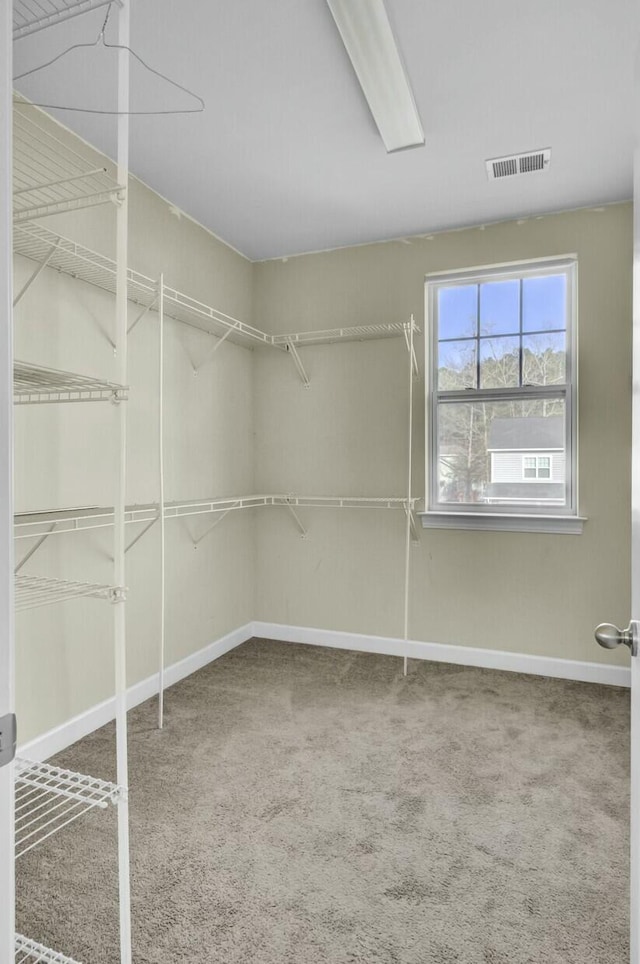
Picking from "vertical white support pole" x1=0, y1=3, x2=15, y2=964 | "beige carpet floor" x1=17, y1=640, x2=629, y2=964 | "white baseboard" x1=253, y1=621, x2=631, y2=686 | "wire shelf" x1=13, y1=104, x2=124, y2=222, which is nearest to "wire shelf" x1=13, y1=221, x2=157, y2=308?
"wire shelf" x1=13, y1=104, x2=124, y2=222

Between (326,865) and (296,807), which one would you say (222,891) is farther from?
(296,807)

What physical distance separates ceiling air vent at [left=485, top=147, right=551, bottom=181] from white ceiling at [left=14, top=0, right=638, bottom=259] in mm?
40

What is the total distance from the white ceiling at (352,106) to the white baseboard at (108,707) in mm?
2337

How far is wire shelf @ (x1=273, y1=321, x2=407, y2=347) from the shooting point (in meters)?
3.09

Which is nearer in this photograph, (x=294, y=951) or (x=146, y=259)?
(x=294, y=951)

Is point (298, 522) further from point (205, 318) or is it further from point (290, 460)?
point (205, 318)

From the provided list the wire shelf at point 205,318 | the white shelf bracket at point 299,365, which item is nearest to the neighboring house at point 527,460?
the white shelf bracket at point 299,365

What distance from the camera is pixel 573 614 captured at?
2.97 m

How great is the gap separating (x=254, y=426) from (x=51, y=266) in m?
1.68

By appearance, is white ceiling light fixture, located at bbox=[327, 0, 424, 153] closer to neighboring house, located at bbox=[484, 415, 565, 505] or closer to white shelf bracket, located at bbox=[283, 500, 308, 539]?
neighboring house, located at bbox=[484, 415, 565, 505]

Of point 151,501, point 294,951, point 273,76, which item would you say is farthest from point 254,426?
point 294,951

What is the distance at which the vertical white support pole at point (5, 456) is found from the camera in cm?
61

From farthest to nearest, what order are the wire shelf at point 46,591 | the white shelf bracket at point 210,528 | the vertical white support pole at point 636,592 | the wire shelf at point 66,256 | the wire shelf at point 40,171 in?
the white shelf bracket at point 210,528, the wire shelf at point 40,171, the wire shelf at point 66,256, the wire shelf at point 46,591, the vertical white support pole at point 636,592

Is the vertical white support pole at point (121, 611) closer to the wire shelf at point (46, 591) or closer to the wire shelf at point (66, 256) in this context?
the wire shelf at point (46, 591)
